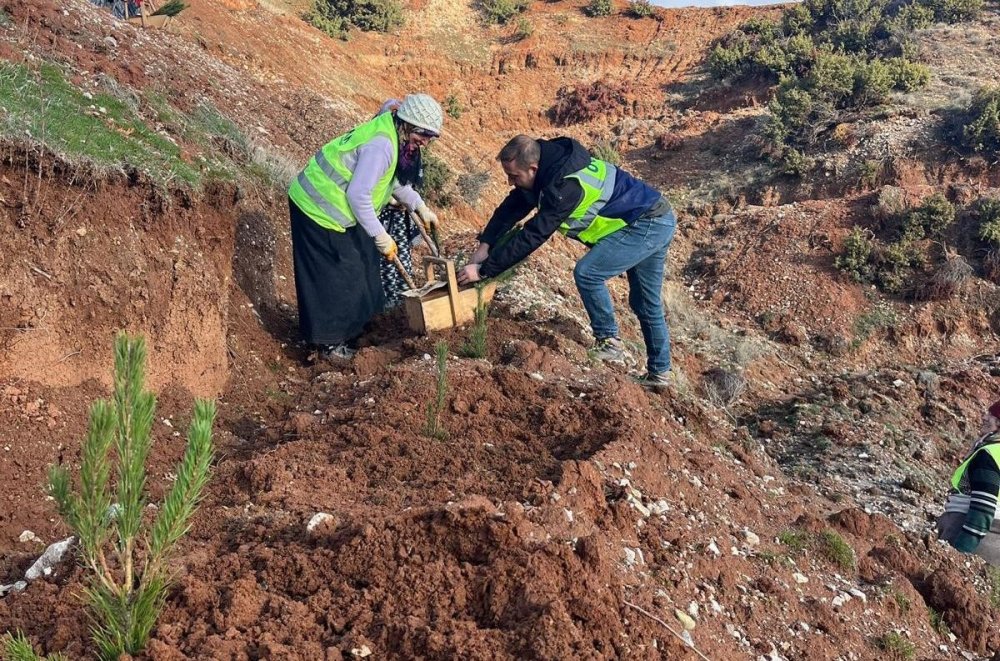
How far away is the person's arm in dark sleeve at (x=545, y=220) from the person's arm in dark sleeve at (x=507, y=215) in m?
0.42

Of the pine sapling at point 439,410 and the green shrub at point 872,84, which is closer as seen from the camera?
the pine sapling at point 439,410

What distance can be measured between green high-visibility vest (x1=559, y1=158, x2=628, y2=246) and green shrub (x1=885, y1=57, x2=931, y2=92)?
1089 centimetres

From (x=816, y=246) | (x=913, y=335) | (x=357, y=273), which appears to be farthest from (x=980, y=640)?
(x=816, y=246)

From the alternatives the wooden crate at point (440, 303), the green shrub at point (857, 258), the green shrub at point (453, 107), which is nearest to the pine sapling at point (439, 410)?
the wooden crate at point (440, 303)

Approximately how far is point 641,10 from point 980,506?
63.6 feet

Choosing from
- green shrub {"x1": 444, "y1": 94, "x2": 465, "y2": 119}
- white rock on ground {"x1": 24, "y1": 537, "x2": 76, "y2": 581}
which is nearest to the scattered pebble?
white rock on ground {"x1": 24, "y1": 537, "x2": 76, "y2": 581}

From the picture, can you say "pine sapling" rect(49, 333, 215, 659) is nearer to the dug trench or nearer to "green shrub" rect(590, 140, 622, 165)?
the dug trench

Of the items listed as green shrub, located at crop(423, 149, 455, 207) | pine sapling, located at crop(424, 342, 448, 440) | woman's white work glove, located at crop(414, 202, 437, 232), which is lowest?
green shrub, located at crop(423, 149, 455, 207)

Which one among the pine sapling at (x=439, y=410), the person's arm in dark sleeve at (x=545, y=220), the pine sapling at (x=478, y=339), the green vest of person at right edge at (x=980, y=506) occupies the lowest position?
the green vest of person at right edge at (x=980, y=506)

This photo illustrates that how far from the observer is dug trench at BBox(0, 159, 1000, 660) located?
2285mm

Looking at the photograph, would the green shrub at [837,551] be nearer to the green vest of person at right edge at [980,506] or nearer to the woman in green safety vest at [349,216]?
the green vest of person at right edge at [980,506]

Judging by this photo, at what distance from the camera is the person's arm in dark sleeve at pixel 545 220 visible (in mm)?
4496

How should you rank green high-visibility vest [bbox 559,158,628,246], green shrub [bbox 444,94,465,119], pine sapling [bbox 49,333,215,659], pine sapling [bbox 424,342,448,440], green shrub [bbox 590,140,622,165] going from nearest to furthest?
1. pine sapling [bbox 49,333,215,659]
2. pine sapling [bbox 424,342,448,440]
3. green high-visibility vest [bbox 559,158,628,246]
4. green shrub [bbox 590,140,622,165]
5. green shrub [bbox 444,94,465,119]

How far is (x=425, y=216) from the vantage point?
17.2ft
